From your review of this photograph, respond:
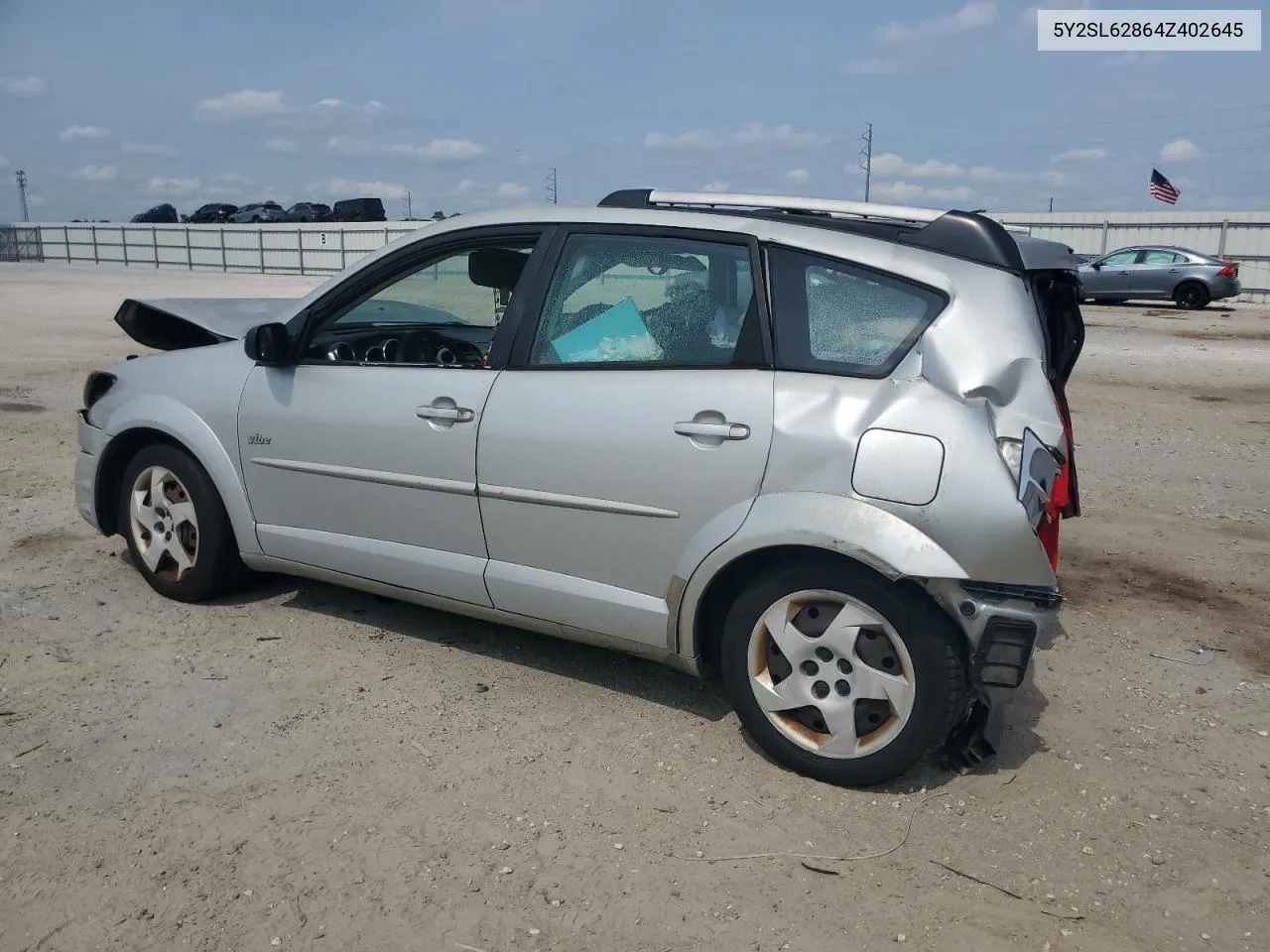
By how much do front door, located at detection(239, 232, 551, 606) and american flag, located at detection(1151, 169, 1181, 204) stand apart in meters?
31.5

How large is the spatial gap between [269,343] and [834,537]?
2443 millimetres

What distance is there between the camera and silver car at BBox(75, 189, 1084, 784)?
3111 millimetres

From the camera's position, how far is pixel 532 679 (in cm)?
407

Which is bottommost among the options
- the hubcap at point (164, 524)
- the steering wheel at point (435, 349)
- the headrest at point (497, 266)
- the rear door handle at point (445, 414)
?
the hubcap at point (164, 524)

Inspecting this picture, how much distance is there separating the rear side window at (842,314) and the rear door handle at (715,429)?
246 millimetres

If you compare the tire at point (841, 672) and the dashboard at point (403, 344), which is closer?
the tire at point (841, 672)

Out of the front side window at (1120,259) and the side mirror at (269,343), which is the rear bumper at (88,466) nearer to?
the side mirror at (269,343)

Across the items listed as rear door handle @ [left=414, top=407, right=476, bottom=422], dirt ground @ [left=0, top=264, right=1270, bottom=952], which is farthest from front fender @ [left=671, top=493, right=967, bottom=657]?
rear door handle @ [left=414, top=407, right=476, bottom=422]

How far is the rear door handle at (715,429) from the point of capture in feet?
10.9

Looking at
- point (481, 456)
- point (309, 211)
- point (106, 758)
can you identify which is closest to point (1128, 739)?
point (481, 456)

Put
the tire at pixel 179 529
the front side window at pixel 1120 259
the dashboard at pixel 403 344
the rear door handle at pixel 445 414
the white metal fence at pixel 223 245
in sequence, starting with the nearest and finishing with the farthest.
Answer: the rear door handle at pixel 445 414, the dashboard at pixel 403 344, the tire at pixel 179 529, the front side window at pixel 1120 259, the white metal fence at pixel 223 245

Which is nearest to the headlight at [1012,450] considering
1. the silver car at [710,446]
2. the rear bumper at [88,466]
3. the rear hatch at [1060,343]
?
the silver car at [710,446]

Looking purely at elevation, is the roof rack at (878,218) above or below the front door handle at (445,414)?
above

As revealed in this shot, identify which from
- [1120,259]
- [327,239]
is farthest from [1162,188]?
[327,239]
